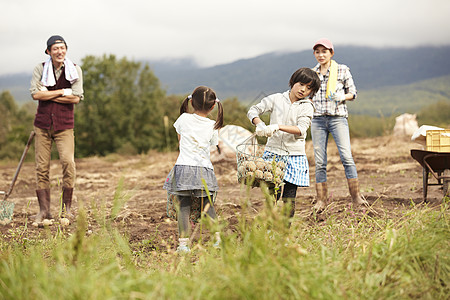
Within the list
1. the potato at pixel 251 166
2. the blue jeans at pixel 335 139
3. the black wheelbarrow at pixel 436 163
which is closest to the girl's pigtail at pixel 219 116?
the potato at pixel 251 166

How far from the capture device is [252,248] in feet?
7.22

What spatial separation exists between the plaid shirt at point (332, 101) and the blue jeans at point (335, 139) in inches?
3.3

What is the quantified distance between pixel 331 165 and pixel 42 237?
654cm

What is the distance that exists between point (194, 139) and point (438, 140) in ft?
8.14

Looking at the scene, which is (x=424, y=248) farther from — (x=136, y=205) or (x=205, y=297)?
(x=136, y=205)

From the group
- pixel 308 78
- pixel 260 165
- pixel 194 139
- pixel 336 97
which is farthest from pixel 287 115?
pixel 336 97

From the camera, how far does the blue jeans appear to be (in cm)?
510

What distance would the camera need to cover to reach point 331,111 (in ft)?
16.6

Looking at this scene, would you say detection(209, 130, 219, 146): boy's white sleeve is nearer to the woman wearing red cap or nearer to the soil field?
the soil field

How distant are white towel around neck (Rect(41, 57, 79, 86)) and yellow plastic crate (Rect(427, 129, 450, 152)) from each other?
12.5ft

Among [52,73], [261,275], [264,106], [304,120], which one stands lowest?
[261,275]

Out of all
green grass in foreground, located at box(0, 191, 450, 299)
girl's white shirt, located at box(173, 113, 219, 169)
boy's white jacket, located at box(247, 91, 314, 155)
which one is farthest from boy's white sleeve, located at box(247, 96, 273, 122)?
green grass in foreground, located at box(0, 191, 450, 299)

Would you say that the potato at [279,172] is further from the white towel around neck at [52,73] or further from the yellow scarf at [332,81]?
the white towel around neck at [52,73]

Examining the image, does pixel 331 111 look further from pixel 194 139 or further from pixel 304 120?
pixel 194 139
